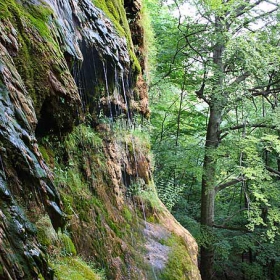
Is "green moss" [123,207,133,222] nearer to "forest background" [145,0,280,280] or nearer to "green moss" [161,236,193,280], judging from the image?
"green moss" [161,236,193,280]

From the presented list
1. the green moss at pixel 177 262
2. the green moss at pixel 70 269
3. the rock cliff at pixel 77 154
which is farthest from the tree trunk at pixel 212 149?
the green moss at pixel 70 269

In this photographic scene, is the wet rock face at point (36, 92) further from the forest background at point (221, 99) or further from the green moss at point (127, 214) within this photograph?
the forest background at point (221, 99)

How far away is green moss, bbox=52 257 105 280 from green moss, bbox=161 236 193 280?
8.08 ft

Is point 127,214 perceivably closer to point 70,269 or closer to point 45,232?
point 70,269

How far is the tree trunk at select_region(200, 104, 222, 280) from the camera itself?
1120cm

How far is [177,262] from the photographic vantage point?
21.0ft

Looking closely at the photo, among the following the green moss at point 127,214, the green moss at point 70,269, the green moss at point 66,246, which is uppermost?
the green moss at point 127,214

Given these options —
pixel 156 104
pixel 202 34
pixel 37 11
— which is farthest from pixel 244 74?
pixel 37 11

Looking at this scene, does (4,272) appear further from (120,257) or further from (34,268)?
(120,257)

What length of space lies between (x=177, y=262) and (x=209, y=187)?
17.0 ft

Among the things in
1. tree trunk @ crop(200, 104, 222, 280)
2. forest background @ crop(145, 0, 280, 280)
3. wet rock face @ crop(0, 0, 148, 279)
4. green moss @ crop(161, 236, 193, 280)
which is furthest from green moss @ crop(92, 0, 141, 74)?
tree trunk @ crop(200, 104, 222, 280)

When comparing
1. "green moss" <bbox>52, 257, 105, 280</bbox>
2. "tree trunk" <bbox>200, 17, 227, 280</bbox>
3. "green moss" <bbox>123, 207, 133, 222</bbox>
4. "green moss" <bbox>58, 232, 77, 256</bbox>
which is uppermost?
"tree trunk" <bbox>200, 17, 227, 280</bbox>

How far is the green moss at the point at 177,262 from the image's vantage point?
19.6ft

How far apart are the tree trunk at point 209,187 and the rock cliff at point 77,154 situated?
3485mm
